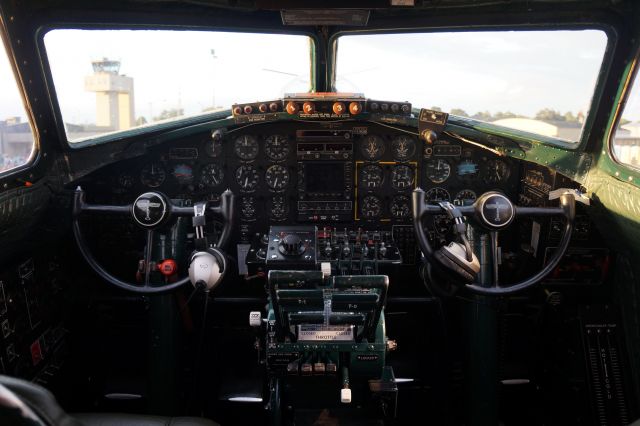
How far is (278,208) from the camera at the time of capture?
385 centimetres

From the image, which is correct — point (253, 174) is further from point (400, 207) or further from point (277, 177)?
point (400, 207)

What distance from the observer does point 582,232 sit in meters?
3.32

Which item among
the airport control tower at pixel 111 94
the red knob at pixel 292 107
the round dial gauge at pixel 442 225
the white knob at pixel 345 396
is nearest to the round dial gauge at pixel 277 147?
the red knob at pixel 292 107

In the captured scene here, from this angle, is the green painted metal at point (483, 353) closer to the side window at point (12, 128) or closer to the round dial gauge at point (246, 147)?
the round dial gauge at point (246, 147)

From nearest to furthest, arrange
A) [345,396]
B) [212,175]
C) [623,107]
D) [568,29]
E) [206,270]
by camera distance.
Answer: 1. [345,396]
2. [206,270]
3. [623,107]
4. [568,29]
5. [212,175]

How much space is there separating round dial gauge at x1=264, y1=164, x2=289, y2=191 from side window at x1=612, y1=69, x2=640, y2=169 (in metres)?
2.01

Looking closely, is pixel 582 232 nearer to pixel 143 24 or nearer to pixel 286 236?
pixel 286 236

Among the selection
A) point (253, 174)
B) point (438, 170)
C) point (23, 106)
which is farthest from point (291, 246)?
point (23, 106)

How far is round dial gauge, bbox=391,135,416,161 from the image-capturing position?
3751 millimetres

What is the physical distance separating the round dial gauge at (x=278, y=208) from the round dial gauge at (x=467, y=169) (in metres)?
1.24

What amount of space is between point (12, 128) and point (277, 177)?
1.63m

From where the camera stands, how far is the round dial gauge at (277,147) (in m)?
3.73

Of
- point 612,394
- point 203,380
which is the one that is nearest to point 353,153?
point 203,380

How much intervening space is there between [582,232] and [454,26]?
1452 millimetres
